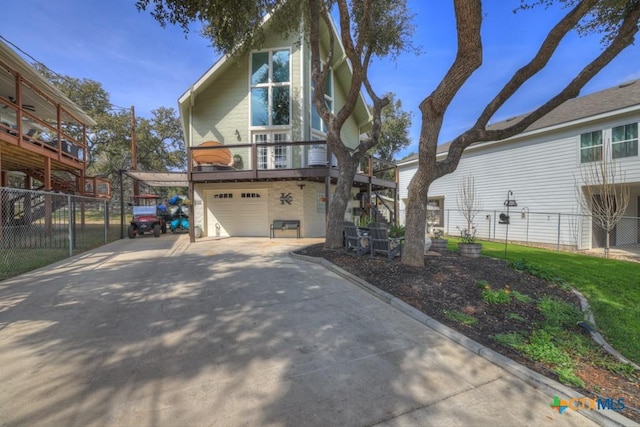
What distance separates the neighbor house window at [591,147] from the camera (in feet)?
42.2

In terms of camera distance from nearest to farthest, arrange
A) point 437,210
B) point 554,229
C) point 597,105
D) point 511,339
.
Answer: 1. point 511,339
2. point 597,105
3. point 554,229
4. point 437,210

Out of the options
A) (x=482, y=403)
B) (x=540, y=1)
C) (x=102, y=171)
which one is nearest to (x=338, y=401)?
(x=482, y=403)

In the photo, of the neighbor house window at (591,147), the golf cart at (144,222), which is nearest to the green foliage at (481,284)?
the neighbor house window at (591,147)

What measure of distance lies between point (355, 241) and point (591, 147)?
514 inches

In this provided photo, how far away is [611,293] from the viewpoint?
5934mm

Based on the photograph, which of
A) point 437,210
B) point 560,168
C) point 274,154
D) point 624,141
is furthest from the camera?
point 437,210

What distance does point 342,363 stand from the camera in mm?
2951

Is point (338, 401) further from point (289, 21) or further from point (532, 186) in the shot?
point (532, 186)

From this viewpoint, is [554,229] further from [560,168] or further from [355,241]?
[355,241]

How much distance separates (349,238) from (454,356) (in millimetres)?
4913

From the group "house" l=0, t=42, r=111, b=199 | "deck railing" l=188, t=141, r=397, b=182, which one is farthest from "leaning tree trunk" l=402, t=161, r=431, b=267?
"house" l=0, t=42, r=111, b=199

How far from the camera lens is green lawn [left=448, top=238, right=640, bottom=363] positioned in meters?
3.96

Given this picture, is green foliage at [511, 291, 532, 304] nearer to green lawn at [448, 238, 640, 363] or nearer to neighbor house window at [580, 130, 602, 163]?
green lawn at [448, 238, 640, 363]

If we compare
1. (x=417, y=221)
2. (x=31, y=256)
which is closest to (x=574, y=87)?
(x=417, y=221)
